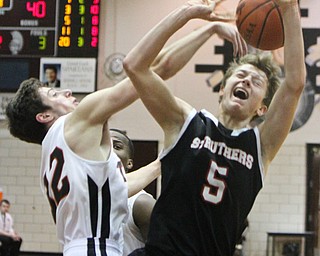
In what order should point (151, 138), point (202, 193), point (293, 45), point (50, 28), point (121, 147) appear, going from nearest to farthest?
point (202, 193)
point (293, 45)
point (121, 147)
point (50, 28)
point (151, 138)

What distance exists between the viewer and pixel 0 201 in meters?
11.2

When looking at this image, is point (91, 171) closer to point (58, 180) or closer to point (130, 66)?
point (58, 180)

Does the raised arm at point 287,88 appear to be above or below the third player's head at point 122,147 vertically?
above

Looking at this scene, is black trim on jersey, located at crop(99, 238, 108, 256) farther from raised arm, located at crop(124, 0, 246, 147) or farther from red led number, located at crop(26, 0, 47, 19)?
red led number, located at crop(26, 0, 47, 19)

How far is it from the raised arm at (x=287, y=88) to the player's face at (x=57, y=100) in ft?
2.83

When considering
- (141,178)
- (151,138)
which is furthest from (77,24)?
(141,178)

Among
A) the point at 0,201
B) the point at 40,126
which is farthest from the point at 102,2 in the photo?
the point at 40,126

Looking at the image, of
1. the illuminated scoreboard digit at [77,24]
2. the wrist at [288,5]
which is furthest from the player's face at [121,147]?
the illuminated scoreboard digit at [77,24]

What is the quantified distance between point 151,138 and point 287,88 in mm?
8305

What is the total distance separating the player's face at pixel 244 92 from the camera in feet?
9.39

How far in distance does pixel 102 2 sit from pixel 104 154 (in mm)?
8790

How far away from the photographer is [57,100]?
3037 mm

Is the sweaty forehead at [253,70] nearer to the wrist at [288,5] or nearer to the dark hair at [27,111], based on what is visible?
the wrist at [288,5]

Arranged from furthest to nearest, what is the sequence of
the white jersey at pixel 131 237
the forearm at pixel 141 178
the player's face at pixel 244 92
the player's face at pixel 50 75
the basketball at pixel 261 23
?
the player's face at pixel 50 75 → the forearm at pixel 141 178 → the white jersey at pixel 131 237 → the basketball at pixel 261 23 → the player's face at pixel 244 92
